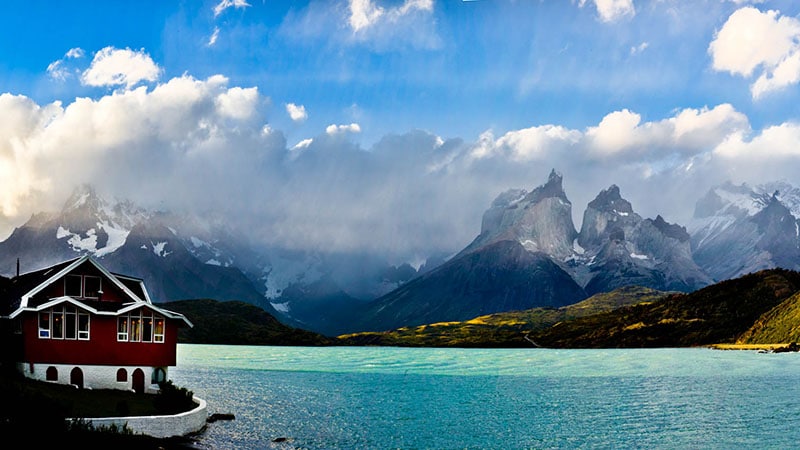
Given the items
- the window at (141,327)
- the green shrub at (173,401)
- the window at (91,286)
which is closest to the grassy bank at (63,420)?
the green shrub at (173,401)

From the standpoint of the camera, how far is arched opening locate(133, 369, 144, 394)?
72.6 m

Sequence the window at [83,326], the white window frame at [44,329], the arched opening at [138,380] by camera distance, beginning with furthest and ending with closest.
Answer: the arched opening at [138,380], the window at [83,326], the white window frame at [44,329]

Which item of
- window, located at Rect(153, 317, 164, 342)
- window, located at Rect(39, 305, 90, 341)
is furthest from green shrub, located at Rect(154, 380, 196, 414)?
window, located at Rect(39, 305, 90, 341)

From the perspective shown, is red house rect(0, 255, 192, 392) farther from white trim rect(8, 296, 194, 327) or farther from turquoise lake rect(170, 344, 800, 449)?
turquoise lake rect(170, 344, 800, 449)

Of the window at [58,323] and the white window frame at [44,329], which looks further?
the window at [58,323]

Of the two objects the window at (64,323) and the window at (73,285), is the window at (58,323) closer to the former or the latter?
the window at (64,323)

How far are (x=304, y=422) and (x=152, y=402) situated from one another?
16.9m

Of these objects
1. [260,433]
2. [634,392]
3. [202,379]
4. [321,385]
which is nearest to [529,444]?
[260,433]

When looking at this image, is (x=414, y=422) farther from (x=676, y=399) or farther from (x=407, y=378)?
(x=407, y=378)

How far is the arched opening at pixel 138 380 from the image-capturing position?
72562 millimetres

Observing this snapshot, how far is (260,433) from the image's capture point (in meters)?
67.2

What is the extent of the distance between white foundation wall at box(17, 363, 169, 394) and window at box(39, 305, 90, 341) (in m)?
2.83

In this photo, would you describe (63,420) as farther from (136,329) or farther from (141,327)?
(141,327)

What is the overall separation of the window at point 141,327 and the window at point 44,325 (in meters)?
6.35
